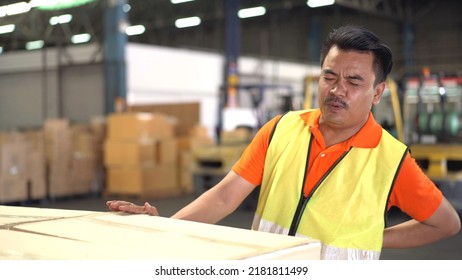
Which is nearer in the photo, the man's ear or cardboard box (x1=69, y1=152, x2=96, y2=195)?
the man's ear

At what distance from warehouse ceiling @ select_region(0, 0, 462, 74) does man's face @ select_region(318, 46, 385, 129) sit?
16501 millimetres

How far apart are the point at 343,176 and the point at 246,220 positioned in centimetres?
560

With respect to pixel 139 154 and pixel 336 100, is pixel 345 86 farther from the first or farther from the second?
pixel 139 154

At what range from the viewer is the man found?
1533 mm

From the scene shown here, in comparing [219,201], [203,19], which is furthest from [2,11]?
[219,201]

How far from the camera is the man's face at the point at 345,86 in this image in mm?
1574

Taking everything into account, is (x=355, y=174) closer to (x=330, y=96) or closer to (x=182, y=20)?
(x=330, y=96)

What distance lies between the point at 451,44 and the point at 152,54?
1262 cm

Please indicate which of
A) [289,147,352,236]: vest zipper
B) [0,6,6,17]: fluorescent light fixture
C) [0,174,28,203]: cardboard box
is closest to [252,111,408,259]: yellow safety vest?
[289,147,352,236]: vest zipper

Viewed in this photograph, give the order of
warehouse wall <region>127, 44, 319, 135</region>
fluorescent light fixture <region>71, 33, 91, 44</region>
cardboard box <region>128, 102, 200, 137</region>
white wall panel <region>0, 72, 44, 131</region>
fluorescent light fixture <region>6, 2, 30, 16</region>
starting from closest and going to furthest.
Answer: cardboard box <region>128, 102, 200, 137</region>
warehouse wall <region>127, 44, 319, 135</region>
white wall panel <region>0, 72, 44, 131</region>
fluorescent light fixture <region>6, 2, 30, 16</region>
fluorescent light fixture <region>71, 33, 91, 44</region>

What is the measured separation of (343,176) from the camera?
5.14 feet

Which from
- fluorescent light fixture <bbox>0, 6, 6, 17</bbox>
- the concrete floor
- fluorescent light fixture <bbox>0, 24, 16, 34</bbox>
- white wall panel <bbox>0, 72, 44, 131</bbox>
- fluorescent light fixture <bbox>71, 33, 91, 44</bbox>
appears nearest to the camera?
the concrete floor

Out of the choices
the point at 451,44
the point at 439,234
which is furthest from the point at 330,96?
the point at 451,44

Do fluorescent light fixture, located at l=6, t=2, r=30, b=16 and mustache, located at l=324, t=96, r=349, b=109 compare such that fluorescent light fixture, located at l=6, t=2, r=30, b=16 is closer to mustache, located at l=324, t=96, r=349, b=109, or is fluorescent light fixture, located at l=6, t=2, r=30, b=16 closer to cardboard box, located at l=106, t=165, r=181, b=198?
cardboard box, located at l=106, t=165, r=181, b=198
